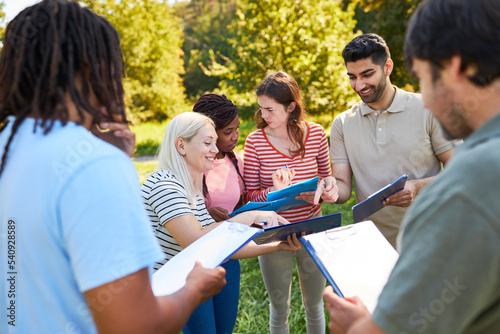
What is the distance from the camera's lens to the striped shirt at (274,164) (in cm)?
301

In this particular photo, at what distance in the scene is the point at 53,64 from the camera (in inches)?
41.2

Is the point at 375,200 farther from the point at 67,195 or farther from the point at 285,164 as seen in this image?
the point at 67,195

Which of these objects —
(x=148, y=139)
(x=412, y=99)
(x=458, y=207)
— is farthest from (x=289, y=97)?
(x=148, y=139)

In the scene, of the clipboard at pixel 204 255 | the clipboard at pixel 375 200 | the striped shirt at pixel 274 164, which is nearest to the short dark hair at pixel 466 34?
the clipboard at pixel 204 255

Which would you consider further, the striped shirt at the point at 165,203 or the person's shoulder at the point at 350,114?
the person's shoulder at the point at 350,114

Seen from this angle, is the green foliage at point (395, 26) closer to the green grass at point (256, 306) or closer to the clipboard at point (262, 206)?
the green grass at point (256, 306)

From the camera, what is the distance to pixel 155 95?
1877cm

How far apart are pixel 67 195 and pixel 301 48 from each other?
351 inches

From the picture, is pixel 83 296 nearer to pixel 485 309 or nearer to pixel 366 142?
pixel 485 309

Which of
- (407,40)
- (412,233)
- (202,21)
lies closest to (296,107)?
(407,40)

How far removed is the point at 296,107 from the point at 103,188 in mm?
2358

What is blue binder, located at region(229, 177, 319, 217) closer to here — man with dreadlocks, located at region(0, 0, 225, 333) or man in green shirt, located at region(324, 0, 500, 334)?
man with dreadlocks, located at region(0, 0, 225, 333)

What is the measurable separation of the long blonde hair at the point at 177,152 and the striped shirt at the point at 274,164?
0.61 m

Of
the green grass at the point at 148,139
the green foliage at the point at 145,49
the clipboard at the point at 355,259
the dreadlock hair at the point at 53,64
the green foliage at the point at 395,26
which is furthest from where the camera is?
the green foliage at the point at 145,49
